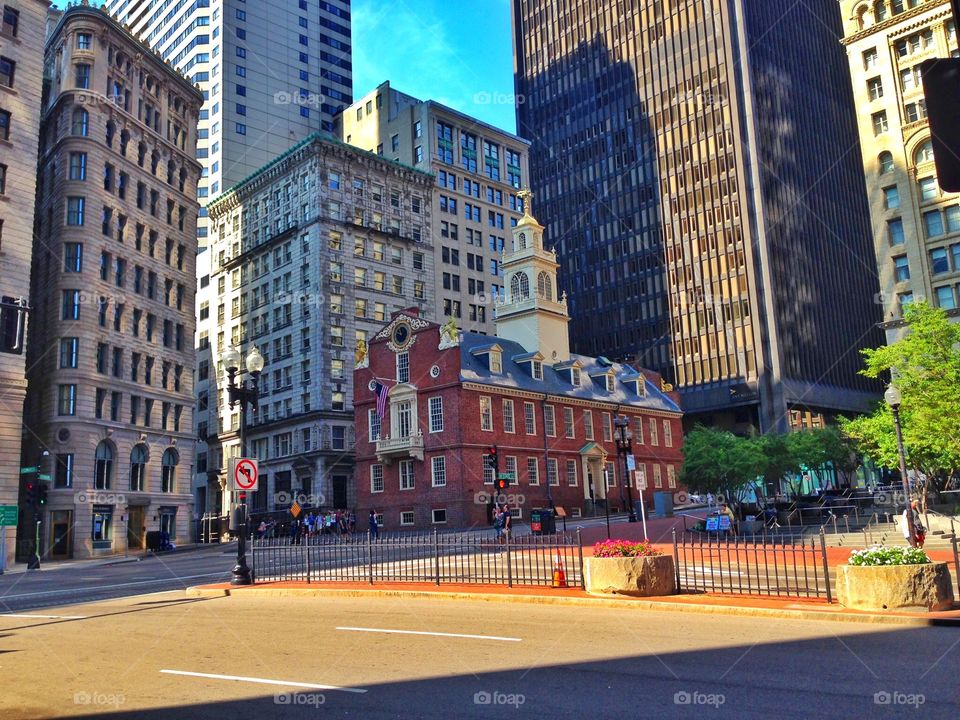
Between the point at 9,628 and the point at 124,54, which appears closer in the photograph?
the point at 9,628

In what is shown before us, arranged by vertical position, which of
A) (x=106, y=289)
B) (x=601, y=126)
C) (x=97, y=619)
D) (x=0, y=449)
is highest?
(x=601, y=126)

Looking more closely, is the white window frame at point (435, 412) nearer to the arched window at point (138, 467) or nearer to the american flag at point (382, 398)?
the american flag at point (382, 398)

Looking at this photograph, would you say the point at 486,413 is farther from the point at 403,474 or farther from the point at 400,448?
the point at 403,474

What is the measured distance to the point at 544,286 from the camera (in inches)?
2625

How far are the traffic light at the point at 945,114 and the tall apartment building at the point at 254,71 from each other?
104m

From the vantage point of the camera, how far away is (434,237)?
88438 mm

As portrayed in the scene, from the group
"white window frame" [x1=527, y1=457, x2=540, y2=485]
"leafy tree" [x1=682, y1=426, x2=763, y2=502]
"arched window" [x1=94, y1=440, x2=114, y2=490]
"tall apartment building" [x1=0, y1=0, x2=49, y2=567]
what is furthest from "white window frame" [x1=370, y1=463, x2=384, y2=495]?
"tall apartment building" [x1=0, y1=0, x2=49, y2=567]

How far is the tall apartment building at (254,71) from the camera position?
342ft

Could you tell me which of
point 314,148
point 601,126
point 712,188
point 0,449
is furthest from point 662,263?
point 0,449

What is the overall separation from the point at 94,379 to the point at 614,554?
148 ft

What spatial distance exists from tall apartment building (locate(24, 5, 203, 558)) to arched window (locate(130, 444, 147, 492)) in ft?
0.25

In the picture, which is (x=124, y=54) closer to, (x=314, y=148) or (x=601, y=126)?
(x=314, y=148)

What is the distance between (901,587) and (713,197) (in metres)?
103

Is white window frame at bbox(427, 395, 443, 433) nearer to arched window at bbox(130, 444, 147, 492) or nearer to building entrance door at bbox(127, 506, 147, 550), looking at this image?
arched window at bbox(130, 444, 147, 492)
